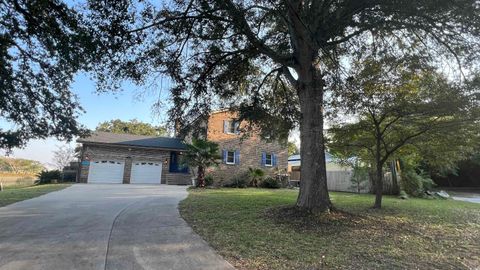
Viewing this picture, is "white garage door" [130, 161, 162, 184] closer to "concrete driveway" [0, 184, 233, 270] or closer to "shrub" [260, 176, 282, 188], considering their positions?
"shrub" [260, 176, 282, 188]

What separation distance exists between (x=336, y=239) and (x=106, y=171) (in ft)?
66.5

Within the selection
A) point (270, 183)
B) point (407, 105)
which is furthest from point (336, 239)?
point (270, 183)

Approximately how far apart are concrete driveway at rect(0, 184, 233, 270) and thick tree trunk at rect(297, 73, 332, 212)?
10.7 feet

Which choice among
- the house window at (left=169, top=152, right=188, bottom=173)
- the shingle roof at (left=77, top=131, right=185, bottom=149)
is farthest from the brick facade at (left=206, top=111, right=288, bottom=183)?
the house window at (left=169, top=152, right=188, bottom=173)

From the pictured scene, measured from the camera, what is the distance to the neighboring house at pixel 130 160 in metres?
22.8

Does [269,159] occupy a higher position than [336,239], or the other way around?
[269,159]

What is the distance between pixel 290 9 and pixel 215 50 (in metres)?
3.07

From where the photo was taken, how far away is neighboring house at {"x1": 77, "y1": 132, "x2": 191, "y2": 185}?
22828mm

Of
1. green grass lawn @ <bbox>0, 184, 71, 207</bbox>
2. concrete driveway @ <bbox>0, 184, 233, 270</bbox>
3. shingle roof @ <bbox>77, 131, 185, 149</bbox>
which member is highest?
shingle roof @ <bbox>77, 131, 185, 149</bbox>

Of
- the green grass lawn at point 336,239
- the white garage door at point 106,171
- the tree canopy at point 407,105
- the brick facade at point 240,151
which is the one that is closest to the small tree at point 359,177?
the brick facade at point 240,151

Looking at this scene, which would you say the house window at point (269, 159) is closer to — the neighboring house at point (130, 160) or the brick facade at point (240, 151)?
the brick facade at point (240, 151)

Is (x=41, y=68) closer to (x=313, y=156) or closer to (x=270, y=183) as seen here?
(x=313, y=156)

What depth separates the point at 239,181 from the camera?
74.3 ft

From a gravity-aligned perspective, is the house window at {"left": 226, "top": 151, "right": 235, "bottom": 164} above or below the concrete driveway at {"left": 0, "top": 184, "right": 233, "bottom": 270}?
above
